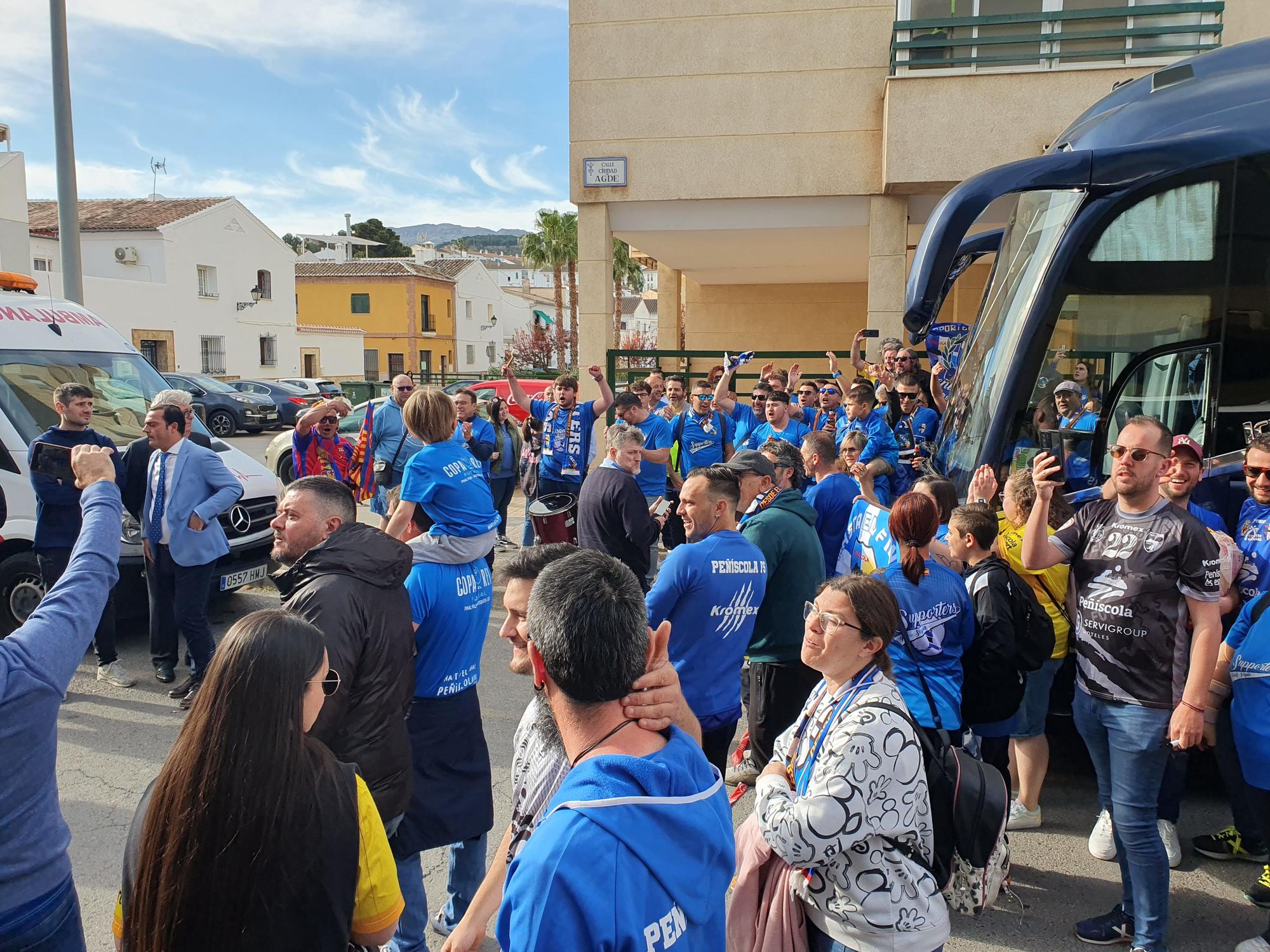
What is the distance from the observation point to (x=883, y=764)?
2.40m

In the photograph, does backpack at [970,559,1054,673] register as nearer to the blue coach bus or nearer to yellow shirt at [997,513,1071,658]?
yellow shirt at [997,513,1071,658]

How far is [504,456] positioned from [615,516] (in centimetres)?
460

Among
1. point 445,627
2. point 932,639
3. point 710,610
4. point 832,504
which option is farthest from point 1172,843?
point 445,627

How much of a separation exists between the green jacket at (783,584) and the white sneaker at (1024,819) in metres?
1.39

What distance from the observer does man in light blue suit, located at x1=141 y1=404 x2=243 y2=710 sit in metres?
6.01

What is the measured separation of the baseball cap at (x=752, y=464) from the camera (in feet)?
14.3

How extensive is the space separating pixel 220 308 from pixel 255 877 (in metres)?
42.9

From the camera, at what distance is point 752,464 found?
14.4ft

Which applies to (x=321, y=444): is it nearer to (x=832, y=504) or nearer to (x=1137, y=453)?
(x=832, y=504)

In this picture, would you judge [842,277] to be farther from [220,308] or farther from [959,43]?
[220,308]

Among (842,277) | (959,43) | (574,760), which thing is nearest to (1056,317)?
(574,760)

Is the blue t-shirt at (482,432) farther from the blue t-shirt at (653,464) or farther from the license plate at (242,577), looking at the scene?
the license plate at (242,577)

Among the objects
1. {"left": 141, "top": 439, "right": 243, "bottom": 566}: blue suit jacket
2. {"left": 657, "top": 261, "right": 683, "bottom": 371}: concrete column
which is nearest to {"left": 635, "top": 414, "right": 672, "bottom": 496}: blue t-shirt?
{"left": 141, "top": 439, "right": 243, "bottom": 566}: blue suit jacket

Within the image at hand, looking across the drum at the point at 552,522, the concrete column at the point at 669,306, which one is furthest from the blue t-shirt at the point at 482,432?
the concrete column at the point at 669,306
